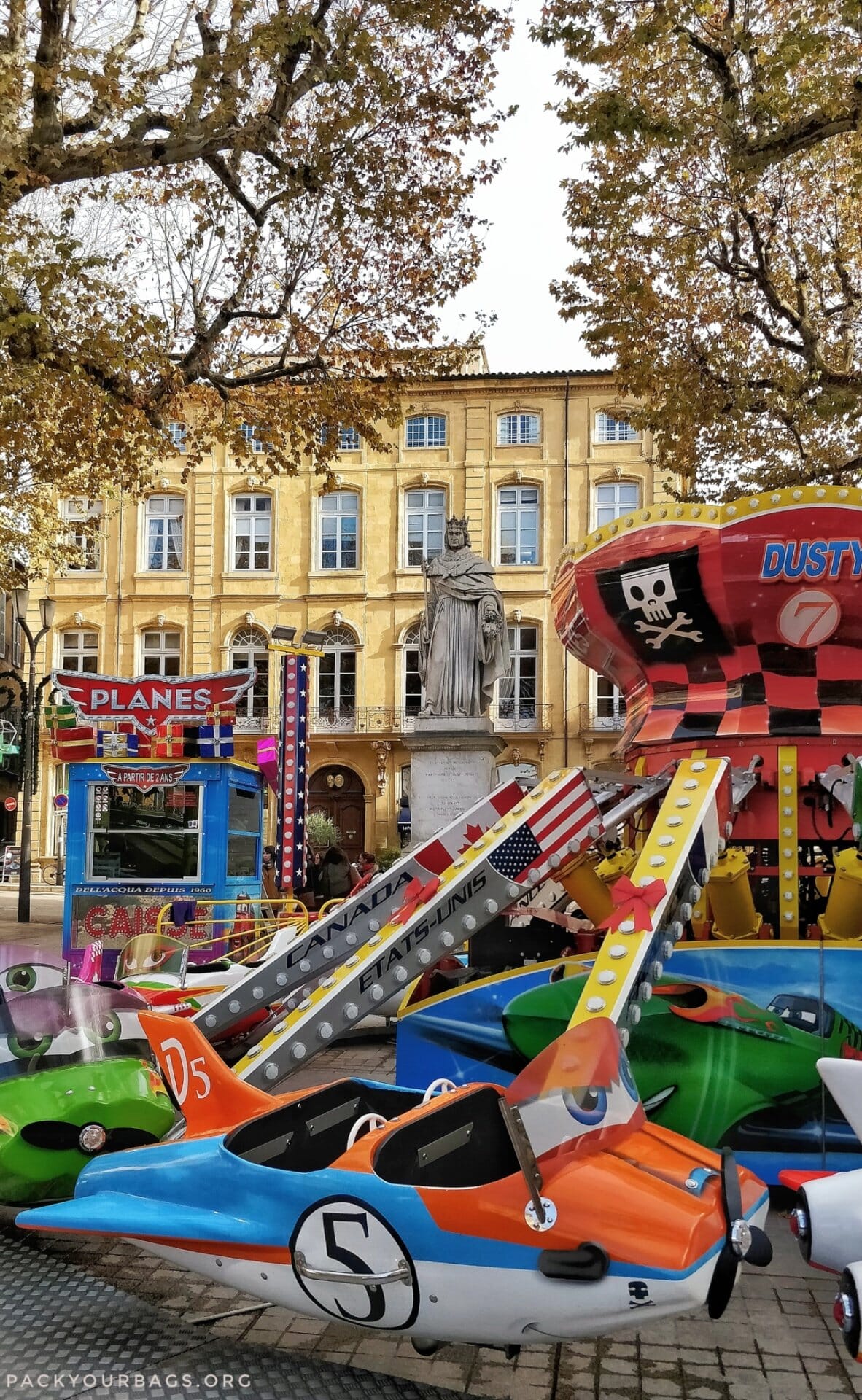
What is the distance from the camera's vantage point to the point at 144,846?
48.2 feet

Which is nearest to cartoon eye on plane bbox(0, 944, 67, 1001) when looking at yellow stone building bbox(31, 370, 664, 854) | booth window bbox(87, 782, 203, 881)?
booth window bbox(87, 782, 203, 881)

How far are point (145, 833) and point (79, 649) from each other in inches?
1044

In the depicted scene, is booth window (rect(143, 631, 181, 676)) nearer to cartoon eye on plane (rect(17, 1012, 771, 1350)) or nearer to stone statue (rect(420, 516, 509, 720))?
stone statue (rect(420, 516, 509, 720))

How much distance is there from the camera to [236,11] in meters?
10.3

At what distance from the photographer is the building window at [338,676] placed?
37.8m

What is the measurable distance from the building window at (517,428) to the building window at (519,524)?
155cm

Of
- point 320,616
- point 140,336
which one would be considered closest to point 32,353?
point 140,336

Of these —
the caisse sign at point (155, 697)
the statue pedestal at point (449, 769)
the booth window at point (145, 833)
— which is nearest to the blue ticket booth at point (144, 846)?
the booth window at point (145, 833)

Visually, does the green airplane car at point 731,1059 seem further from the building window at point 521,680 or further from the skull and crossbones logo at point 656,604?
the building window at point 521,680

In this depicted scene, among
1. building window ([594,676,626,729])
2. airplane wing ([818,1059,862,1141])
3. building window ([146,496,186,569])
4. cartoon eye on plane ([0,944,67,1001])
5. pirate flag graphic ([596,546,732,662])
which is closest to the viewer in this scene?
airplane wing ([818,1059,862,1141])

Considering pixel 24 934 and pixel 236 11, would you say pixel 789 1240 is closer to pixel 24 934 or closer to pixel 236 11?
pixel 236 11

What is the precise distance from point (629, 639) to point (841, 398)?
6940mm

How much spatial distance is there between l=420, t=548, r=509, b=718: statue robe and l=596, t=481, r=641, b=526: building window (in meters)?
23.7

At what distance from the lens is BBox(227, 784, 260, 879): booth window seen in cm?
1488
